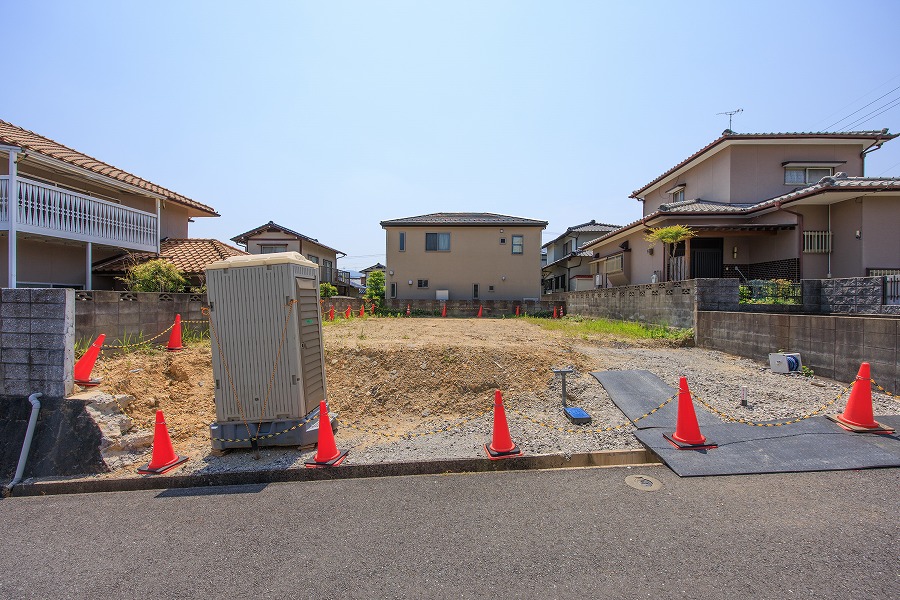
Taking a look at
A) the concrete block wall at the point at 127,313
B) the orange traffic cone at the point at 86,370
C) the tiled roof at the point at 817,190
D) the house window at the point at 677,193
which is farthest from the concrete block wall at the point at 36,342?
the house window at the point at 677,193

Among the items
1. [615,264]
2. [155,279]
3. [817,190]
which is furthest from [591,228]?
[155,279]

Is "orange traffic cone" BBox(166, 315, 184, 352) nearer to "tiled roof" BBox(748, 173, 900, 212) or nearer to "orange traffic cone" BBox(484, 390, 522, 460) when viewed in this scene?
"orange traffic cone" BBox(484, 390, 522, 460)

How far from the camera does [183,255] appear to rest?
Answer: 14.6 m

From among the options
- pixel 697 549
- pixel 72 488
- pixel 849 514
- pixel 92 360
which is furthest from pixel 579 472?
pixel 92 360

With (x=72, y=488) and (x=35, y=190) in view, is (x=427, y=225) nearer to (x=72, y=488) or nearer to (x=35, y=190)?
(x=35, y=190)

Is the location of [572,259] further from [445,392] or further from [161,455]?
[161,455]

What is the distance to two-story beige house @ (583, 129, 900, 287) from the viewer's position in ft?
40.2

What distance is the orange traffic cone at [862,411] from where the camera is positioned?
4.52 m

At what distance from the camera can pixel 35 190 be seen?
10.2m

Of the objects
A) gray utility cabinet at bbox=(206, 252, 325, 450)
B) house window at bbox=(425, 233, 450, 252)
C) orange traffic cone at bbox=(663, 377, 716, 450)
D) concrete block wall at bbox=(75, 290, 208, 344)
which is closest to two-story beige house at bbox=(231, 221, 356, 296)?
house window at bbox=(425, 233, 450, 252)

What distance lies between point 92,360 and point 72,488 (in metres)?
1.73

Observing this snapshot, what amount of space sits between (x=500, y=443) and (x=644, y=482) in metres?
1.35

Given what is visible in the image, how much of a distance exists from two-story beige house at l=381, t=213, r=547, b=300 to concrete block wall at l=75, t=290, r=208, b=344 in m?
15.2

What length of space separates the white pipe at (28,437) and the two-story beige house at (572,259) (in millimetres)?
23725
